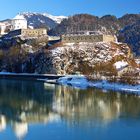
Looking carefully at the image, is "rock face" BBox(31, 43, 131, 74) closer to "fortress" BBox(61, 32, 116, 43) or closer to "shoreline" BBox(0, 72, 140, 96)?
"fortress" BBox(61, 32, 116, 43)

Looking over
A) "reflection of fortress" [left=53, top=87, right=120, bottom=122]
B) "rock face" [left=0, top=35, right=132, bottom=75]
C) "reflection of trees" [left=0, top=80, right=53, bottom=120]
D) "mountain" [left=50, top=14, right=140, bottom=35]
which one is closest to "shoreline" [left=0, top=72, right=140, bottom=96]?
"rock face" [left=0, top=35, right=132, bottom=75]

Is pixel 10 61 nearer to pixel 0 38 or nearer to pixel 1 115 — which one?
pixel 0 38

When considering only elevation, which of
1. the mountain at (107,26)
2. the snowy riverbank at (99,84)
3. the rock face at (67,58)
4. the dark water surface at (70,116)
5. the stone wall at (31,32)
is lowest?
the dark water surface at (70,116)

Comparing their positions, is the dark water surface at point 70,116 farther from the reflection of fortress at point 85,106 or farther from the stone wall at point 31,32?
the stone wall at point 31,32

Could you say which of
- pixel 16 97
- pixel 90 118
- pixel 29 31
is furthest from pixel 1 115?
pixel 29 31

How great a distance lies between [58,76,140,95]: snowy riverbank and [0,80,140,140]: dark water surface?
408 centimetres

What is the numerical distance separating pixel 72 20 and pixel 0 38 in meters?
55.9

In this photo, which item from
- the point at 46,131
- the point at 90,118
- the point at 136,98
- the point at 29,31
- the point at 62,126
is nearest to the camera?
the point at 46,131

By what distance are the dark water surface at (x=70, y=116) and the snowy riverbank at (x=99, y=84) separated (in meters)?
4.08

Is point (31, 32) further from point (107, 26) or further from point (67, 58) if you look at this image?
point (107, 26)

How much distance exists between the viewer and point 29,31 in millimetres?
92438

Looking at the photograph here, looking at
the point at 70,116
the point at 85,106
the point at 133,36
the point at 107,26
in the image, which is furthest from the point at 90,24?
the point at 70,116

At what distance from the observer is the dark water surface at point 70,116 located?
21922mm

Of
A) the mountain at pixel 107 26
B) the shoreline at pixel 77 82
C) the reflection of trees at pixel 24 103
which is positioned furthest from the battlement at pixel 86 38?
the reflection of trees at pixel 24 103
